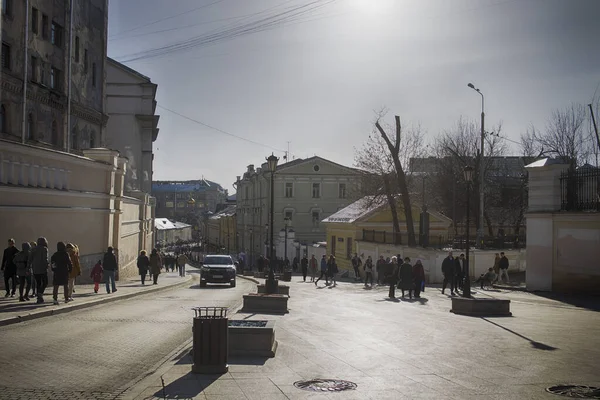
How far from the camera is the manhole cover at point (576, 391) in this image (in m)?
8.03

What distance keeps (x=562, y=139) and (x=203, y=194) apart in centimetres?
15827

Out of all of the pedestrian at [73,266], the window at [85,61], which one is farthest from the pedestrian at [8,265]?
the window at [85,61]

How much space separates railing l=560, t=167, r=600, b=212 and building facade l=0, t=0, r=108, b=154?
80.2ft

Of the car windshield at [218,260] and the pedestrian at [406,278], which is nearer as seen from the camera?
the pedestrian at [406,278]

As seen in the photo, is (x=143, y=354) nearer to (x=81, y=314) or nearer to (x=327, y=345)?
(x=327, y=345)

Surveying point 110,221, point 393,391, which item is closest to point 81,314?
point 393,391

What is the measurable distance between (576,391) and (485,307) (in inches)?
353

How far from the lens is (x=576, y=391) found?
8273 mm

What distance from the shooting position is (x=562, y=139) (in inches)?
1763

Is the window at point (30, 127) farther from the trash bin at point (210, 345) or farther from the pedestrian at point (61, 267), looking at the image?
the trash bin at point (210, 345)

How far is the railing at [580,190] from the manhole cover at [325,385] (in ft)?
49.9

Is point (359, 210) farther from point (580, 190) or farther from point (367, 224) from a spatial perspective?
point (580, 190)

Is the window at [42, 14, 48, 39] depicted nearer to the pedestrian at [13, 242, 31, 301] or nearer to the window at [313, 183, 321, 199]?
the pedestrian at [13, 242, 31, 301]

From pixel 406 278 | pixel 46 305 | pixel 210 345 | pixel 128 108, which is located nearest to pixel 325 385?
pixel 210 345
